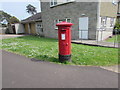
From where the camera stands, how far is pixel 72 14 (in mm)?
11547

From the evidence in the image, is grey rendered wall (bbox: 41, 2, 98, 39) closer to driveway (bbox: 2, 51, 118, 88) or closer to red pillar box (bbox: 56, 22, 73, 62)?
red pillar box (bbox: 56, 22, 73, 62)

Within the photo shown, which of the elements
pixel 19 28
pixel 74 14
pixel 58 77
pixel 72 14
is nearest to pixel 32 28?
pixel 19 28

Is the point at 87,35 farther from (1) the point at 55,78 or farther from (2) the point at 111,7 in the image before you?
(1) the point at 55,78

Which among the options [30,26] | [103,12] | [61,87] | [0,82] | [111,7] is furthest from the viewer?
[30,26]

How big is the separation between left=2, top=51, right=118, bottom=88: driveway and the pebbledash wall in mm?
7185

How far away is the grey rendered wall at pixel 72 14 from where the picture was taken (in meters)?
10.1

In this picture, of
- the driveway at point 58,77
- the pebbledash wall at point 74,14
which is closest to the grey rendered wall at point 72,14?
the pebbledash wall at point 74,14

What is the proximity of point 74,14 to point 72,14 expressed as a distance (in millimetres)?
279

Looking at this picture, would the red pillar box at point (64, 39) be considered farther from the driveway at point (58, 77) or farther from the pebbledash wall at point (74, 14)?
the pebbledash wall at point (74, 14)

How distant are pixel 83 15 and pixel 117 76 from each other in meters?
8.52

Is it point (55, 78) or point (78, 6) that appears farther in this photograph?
point (78, 6)

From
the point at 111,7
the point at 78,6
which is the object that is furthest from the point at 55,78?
the point at 111,7

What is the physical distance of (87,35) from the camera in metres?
10.8

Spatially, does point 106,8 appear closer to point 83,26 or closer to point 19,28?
point 83,26
